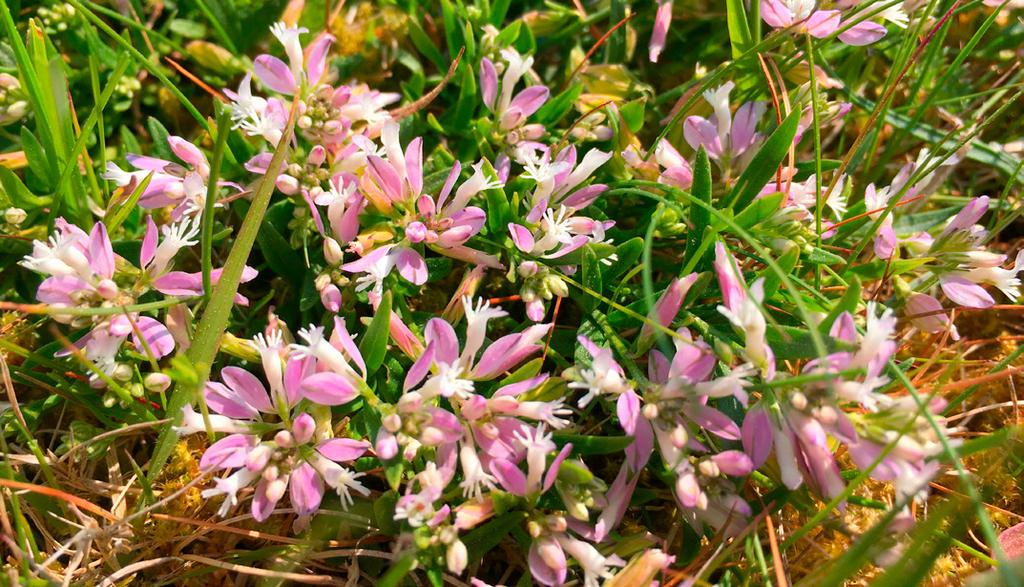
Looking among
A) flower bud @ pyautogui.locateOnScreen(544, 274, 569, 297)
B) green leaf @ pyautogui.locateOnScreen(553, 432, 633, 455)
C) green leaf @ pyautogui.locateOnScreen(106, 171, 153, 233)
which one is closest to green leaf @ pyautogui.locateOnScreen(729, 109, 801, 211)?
flower bud @ pyautogui.locateOnScreen(544, 274, 569, 297)

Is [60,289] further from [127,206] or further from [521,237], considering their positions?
[521,237]

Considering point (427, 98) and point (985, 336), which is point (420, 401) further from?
point (985, 336)

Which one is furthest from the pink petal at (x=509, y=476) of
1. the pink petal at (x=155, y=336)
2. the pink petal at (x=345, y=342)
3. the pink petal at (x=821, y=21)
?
the pink petal at (x=821, y=21)

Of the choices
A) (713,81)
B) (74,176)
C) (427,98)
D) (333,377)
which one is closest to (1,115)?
(74,176)

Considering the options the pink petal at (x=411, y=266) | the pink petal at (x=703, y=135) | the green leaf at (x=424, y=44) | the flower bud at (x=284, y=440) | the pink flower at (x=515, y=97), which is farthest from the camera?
the green leaf at (x=424, y=44)

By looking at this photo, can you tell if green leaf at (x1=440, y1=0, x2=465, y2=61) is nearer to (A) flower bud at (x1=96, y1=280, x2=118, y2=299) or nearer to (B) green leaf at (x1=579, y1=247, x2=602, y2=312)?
(B) green leaf at (x1=579, y1=247, x2=602, y2=312)

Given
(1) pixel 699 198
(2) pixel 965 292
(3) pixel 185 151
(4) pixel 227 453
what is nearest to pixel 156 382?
(4) pixel 227 453

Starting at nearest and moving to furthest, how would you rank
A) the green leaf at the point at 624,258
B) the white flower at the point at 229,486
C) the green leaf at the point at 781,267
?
the white flower at the point at 229,486 < the green leaf at the point at 781,267 < the green leaf at the point at 624,258

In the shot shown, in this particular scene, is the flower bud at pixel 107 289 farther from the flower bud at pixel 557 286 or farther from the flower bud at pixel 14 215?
the flower bud at pixel 557 286
